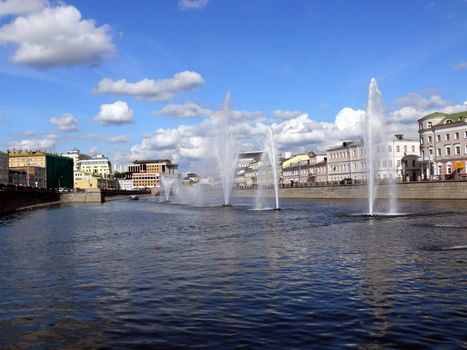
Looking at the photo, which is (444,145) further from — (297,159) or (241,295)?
(297,159)

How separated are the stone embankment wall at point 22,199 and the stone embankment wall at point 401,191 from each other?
56.1 m

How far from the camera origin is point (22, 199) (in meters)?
85.6

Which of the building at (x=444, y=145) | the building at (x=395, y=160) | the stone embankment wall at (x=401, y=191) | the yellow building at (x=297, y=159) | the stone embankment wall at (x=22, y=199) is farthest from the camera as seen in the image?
the yellow building at (x=297, y=159)

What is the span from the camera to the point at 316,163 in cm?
15112

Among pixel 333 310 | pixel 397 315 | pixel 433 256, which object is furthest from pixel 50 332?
pixel 433 256

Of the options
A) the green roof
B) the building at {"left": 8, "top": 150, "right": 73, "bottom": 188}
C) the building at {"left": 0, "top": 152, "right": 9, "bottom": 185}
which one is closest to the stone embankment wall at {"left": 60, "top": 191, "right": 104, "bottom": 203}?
the building at {"left": 0, "top": 152, "right": 9, "bottom": 185}

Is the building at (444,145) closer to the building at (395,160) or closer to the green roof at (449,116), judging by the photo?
the green roof at (449,116)

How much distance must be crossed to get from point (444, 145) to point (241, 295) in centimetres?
8744

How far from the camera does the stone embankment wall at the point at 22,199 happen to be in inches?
2769

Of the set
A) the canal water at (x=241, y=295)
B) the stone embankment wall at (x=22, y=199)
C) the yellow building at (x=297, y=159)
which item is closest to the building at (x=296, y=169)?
the yellow building at (x=297, y=159)

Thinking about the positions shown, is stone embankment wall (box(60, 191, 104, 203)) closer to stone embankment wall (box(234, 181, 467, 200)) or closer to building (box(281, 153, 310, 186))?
stone embankment wall (box(234, 181, 467, 200))

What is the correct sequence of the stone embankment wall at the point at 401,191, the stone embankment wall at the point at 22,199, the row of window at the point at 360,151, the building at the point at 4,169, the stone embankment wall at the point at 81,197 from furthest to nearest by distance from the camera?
the building at the point at 4,169 < the stone embankment wall at the point at 81,197 < the row of window at the point at 360,151 < the stone embankment wall at the point at 22,199 < the stone embankment wall at the point at 401,191

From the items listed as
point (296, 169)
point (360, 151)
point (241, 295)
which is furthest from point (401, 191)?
point (296, 169)

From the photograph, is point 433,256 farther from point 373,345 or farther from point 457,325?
point 373,345
